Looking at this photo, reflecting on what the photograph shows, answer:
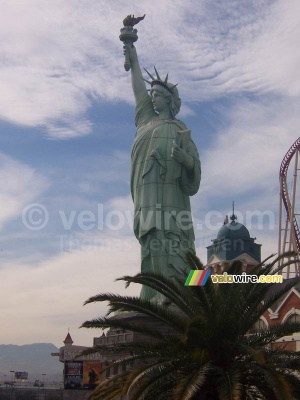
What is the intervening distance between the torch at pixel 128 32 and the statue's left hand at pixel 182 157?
19.4ft

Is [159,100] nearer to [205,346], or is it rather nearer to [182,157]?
[182,157]

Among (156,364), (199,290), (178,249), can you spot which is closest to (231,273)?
(199,290)

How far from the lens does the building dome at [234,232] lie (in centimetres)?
5331

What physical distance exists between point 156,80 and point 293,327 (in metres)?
19.7

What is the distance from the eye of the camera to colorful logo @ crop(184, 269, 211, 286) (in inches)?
590

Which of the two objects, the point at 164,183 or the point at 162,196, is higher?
the point at 164,183

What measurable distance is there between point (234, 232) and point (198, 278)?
3894 centimetres

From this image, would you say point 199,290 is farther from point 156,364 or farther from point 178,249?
point 178,249

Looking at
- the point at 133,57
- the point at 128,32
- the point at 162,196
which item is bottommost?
the point at 162,196

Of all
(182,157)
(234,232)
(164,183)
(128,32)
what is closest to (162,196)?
(164,183)

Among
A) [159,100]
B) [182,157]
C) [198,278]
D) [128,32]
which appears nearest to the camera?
[198,278]

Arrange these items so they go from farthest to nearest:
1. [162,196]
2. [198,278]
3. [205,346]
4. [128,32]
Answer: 1. [128,32]
2. [162,196]
3. [198,278]
4. [205,346]

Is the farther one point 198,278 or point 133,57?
point 133,57

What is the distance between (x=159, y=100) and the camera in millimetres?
32844
